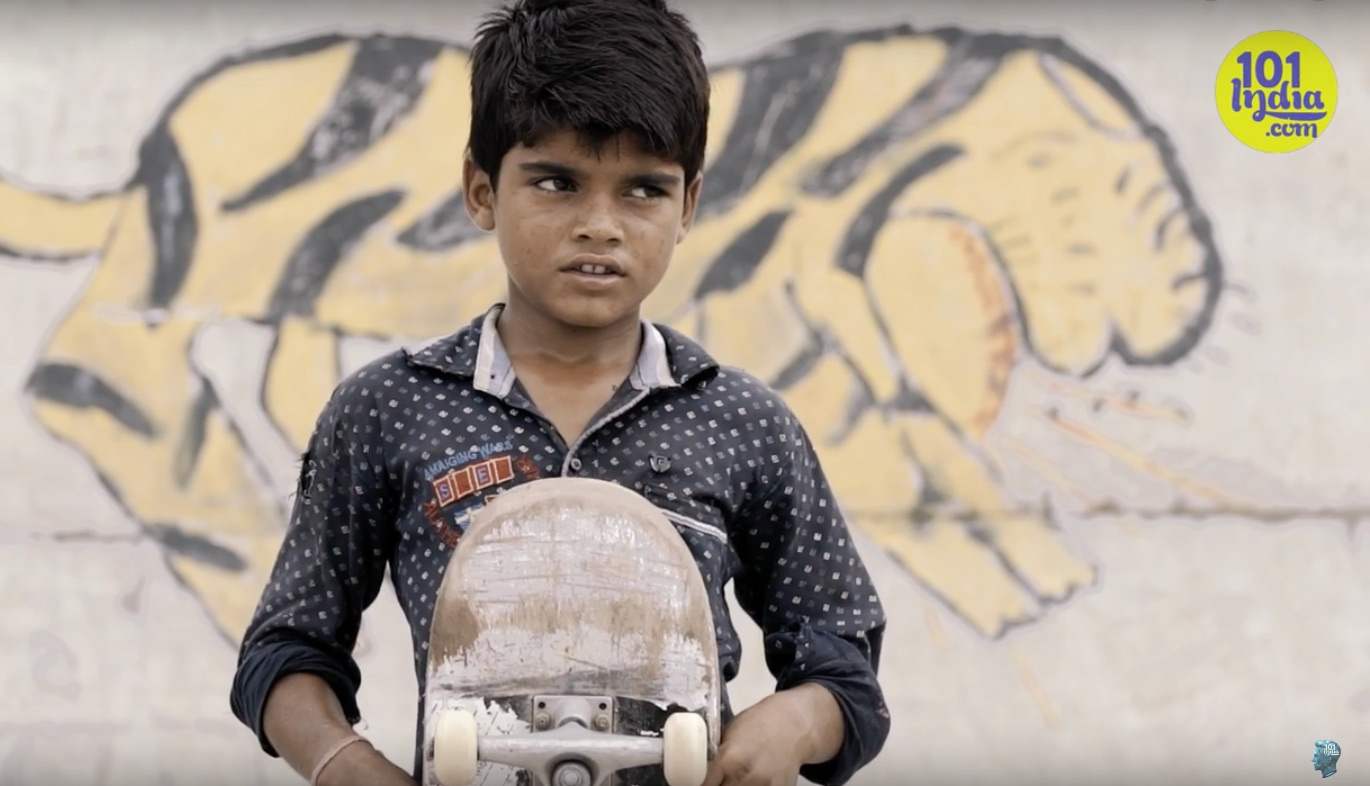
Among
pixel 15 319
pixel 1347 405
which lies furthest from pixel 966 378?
pixel 15 319

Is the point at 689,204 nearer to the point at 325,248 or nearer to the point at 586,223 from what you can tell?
the point at 586,223

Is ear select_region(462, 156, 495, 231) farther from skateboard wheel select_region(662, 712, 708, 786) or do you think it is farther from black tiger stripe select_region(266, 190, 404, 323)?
black tiger stripe select_region(266, 190, 404, 323)

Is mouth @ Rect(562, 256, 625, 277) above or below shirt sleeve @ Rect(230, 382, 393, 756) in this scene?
above

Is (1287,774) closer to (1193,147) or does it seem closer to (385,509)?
(1193,147)

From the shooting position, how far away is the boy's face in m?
1.87

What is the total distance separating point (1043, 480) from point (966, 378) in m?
0.35

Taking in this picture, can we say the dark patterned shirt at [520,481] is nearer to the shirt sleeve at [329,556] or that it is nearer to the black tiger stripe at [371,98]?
the shirt sleeve at [329,556]

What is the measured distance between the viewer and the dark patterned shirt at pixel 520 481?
1886 mm

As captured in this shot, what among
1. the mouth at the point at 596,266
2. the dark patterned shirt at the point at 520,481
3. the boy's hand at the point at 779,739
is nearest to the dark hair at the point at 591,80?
the mouth at the point at 596,266

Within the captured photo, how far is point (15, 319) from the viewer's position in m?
5.05

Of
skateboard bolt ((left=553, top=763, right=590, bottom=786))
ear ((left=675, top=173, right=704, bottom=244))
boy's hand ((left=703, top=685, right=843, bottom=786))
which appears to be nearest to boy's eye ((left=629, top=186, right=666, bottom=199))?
ear ((left=675, top=173, right=704, bottom=244))

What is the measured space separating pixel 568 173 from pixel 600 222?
0.21ft

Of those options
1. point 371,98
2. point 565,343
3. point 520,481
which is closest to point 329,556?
point 520,481

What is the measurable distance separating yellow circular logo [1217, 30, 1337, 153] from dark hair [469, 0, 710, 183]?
3.43 metres
